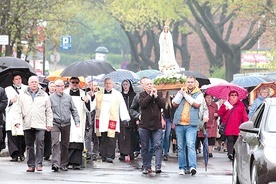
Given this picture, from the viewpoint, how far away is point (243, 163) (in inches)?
573

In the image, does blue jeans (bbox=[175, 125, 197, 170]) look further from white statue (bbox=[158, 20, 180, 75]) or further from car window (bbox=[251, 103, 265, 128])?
white statue (bbox=[158, 20, 180, 75])

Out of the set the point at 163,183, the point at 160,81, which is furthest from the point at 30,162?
the point at 160,81

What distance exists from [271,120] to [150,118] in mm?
5478

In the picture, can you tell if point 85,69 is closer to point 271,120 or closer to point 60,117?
point 60,117

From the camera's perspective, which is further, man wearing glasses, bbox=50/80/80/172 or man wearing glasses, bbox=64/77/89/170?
man wearing glasses, bbox=64/77/89/170

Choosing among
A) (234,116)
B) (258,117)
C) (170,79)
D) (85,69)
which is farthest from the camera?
(234,116)

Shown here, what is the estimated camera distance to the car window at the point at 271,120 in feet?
44.9

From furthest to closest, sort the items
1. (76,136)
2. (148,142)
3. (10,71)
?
(10,71), (76,136), (148,142)

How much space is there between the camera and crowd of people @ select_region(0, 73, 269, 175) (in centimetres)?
1900

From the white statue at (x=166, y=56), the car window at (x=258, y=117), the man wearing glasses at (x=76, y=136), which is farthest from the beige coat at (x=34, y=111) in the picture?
the white statue at (x=166, y=56)

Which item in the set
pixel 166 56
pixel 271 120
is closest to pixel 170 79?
pixel 166 56

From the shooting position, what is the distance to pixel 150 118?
1919cm

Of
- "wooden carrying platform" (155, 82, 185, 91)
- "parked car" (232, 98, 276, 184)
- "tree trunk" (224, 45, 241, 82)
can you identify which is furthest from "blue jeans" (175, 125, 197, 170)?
"tree trunk" (224, 45, 241, 82)

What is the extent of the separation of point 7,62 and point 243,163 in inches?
425
